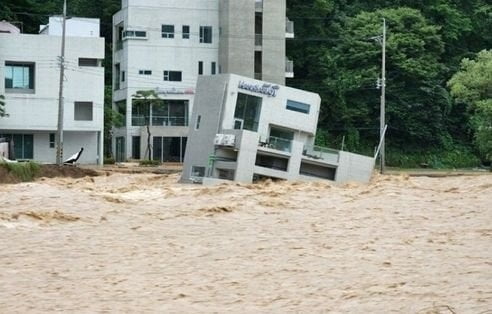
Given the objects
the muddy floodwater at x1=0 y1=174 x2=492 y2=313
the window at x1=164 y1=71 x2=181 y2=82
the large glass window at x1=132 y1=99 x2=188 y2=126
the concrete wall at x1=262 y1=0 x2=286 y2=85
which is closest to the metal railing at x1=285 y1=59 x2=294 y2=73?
the concrete wall at x1=262 y1=0 x2=286 y2=85

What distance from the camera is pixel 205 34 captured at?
243ft

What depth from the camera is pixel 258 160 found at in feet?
167

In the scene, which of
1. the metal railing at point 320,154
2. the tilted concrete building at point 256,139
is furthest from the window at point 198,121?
the metal railing at point 320,154

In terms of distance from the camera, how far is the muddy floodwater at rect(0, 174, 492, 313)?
1468 centimetres

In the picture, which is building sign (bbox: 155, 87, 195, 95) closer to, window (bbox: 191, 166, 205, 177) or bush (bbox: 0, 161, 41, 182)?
window (bbox: 191, 166, 205, 177)

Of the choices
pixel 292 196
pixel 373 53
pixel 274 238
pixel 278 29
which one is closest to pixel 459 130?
pixel 373 53

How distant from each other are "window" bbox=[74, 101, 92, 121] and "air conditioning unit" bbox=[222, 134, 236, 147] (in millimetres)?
18140

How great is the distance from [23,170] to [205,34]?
28.8 m

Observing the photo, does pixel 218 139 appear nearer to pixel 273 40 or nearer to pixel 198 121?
pixel 198 121

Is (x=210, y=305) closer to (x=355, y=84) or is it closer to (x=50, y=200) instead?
(x=50, y=200)

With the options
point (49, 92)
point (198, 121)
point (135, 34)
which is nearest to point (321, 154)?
point (198, 121)

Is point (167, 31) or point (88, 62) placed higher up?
point (167, 31)

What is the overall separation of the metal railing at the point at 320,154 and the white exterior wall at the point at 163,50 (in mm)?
22298

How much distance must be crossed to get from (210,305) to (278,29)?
60694mm
